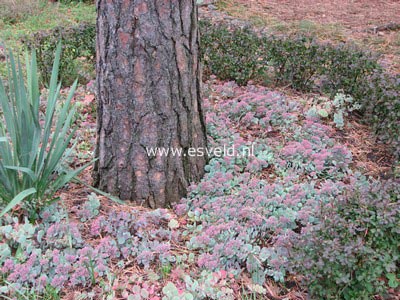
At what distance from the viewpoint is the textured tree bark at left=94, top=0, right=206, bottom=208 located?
2.23m

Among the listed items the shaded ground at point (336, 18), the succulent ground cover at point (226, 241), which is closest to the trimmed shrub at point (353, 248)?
the succulent ground cover at point (226, 241)

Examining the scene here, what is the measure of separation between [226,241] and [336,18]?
18.9 ft

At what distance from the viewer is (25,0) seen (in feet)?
22.4

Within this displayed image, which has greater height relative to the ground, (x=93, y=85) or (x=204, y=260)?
(x=93, y=85)

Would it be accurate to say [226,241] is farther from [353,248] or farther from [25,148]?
[25,148]

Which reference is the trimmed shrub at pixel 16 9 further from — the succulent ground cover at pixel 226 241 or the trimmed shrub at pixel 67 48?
the succulent ground cover at pixel 226 241

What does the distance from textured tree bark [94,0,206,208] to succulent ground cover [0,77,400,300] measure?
0.49 ft

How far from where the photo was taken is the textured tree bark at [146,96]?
2.23 metres

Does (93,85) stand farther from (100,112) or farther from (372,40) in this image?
(372,40)

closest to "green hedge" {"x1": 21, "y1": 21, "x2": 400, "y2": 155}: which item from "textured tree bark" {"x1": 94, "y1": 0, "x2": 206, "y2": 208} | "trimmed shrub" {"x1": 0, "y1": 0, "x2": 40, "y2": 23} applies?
"textured tree bark" {"x1": 94, "y1": 0, "x2": 206, "y2": 208}

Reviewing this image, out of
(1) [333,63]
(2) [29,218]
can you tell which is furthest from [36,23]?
(2) [29,218]

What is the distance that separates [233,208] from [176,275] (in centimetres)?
49

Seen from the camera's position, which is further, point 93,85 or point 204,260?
point 93,85

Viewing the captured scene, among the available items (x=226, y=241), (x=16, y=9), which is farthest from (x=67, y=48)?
(x=16, y=9)
